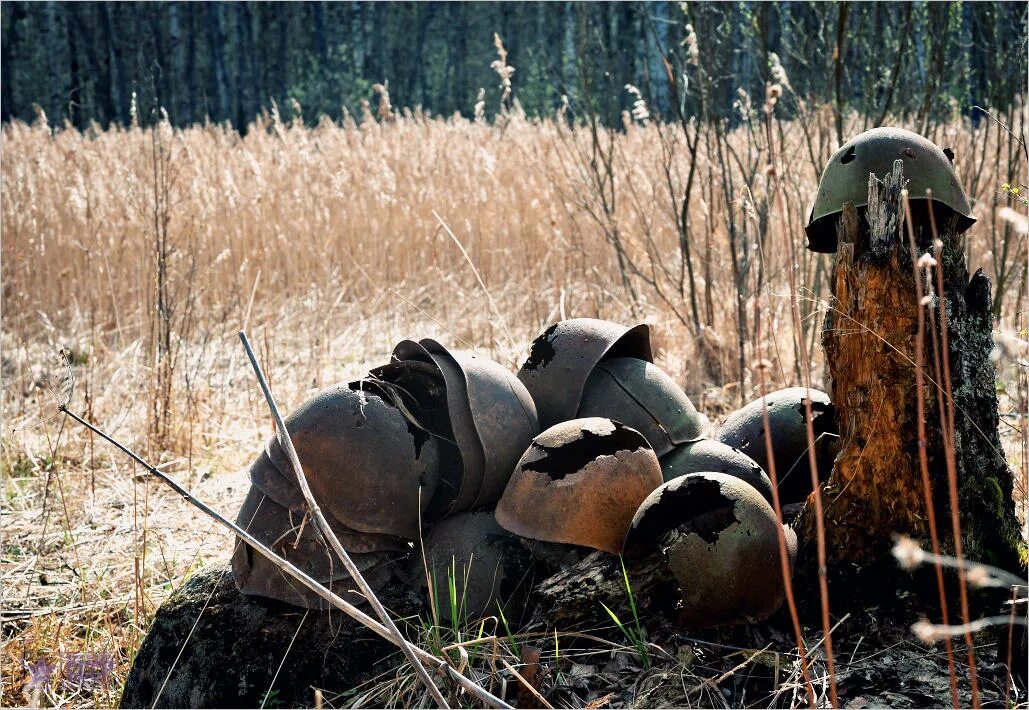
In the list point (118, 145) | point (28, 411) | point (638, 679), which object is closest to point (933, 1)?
point (638, 679)

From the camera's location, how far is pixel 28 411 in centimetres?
562

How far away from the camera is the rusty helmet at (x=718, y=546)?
7.97ft

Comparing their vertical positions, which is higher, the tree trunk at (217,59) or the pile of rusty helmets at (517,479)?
the tree trunk at (217,59)

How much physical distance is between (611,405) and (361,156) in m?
7.67

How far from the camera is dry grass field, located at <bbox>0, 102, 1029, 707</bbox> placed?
12.9 feet

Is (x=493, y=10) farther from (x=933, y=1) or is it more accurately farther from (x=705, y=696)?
(x=705, y=696)

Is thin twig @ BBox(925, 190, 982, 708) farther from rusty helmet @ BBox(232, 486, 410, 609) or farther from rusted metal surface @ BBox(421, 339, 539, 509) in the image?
rusty helmet @ BBox(232, 486, 410, 609)

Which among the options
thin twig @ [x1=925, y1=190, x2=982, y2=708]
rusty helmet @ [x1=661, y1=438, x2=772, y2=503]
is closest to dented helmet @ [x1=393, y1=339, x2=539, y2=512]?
rusty helmet @ [x1=661, y1=438, x2=772, y2=503]

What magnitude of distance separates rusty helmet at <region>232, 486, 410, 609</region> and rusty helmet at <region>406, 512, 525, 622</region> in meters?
0.17

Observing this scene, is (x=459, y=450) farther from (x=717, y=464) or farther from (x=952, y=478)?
(x=952, y=478)

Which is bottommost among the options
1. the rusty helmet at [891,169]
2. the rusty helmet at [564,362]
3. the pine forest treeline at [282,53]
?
the rusty helmet at [564,362]

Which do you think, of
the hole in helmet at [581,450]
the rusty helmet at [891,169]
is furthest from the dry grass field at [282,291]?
the hole in helmet at [581,450]

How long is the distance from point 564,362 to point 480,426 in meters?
0.44

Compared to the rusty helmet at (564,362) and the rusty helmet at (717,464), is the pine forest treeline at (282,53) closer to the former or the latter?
the rusty helmet at (564,362)
